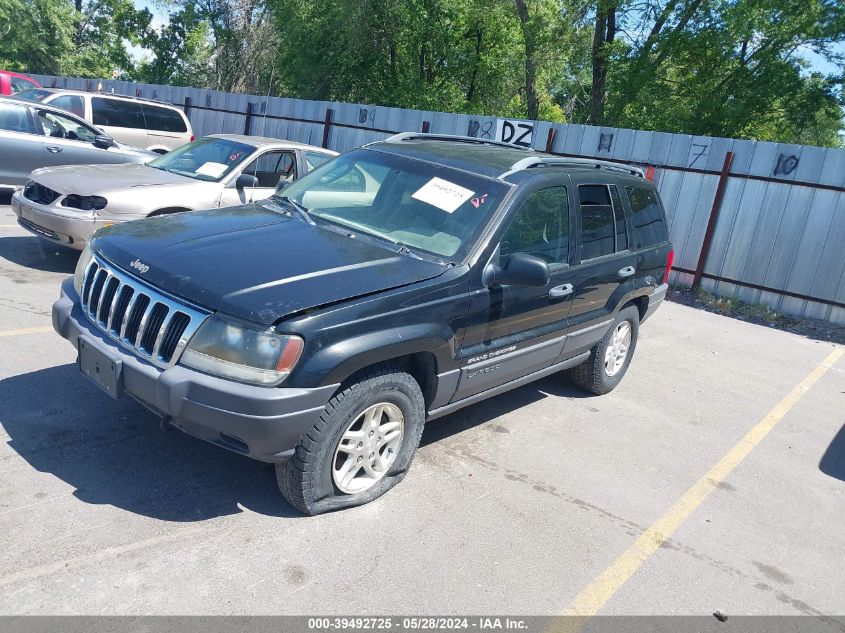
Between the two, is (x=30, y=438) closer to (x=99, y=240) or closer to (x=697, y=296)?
(x=99, y=240)

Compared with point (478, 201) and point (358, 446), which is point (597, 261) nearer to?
point (478, 201)

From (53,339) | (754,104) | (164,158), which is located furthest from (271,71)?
(53,339)

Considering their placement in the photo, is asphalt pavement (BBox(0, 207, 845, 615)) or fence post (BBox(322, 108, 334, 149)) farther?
fence post (BBox(322, 108, 334, 149))

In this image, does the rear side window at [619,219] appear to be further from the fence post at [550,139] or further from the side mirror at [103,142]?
the side mirror at [103,142]

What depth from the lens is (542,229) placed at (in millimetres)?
4777

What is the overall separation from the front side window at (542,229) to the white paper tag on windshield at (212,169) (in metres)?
4.44

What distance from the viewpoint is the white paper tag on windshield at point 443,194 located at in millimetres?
4523

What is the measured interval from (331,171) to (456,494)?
8.03 ft

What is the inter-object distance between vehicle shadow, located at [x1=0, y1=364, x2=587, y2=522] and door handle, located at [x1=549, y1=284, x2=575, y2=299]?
1.26 m

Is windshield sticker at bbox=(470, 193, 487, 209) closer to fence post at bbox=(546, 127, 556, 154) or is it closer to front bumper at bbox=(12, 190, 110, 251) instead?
front bumper at bbox=(12, 190, 110, 251)

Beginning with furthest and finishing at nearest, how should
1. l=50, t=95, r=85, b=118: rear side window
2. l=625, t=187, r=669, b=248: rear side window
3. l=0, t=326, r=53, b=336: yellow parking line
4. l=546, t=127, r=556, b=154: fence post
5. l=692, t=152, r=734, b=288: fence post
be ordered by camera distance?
l=50, t=95, r=85, b=118: rear side window → l=546, t=127, r=556, b=154: fence post → l=692, t=152, r=734, b=288: fence post → l=625, t=187, r=669, b=248: rear side window → l=0, t=326, r=53, b=336: yellow parking line

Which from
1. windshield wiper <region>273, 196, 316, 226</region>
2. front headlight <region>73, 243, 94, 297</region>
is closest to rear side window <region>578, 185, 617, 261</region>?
windshield wiper <region>273, 196, 316, 226</region>

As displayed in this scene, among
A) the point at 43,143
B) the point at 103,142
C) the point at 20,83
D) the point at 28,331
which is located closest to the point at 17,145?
the point at 43,143

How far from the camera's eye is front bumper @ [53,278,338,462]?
327 centimetres
